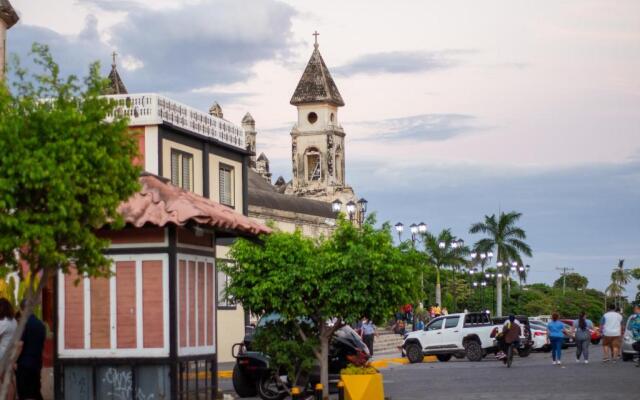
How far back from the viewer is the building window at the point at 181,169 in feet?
123

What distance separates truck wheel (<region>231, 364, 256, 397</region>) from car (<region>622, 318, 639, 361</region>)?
50.8ft

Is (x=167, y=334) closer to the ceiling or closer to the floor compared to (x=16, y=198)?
closer to the floor

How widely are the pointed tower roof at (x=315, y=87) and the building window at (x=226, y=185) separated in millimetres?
63035

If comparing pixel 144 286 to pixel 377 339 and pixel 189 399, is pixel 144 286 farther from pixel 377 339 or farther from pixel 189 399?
pixel 377 339

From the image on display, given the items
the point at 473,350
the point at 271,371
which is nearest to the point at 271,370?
the point at 271,371

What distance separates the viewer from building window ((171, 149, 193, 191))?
37.6 metres

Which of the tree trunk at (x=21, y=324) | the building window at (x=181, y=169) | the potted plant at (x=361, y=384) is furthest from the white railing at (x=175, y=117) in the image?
the tree trunk at (x=21, y=324)

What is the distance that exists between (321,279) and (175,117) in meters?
14.2

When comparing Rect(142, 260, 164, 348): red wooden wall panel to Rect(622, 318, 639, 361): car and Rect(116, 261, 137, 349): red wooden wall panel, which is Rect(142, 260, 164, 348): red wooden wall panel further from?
Rect(622, 318, 639, 361): car

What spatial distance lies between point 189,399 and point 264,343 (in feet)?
14.8

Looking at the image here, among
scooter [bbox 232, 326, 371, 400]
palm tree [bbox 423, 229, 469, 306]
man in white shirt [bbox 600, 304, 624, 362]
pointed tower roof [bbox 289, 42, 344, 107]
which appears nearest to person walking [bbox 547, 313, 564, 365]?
man in white shirt [bbox 600, 304, 624, 362]

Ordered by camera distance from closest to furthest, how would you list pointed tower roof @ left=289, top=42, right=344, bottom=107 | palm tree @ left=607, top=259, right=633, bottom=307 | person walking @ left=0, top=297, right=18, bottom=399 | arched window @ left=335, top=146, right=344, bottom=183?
person walking @ left=0, top=297, right=18, bottom=399, pointed tower roof @ left=289, top=42, right=344, bottom=107, arched window @ left=335, top=146, right=344, bottom=183, palm tree @ left=607, top=259, right=633, bottom=307

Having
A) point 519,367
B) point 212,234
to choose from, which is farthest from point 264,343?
point 519,367

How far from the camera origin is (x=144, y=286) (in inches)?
730
